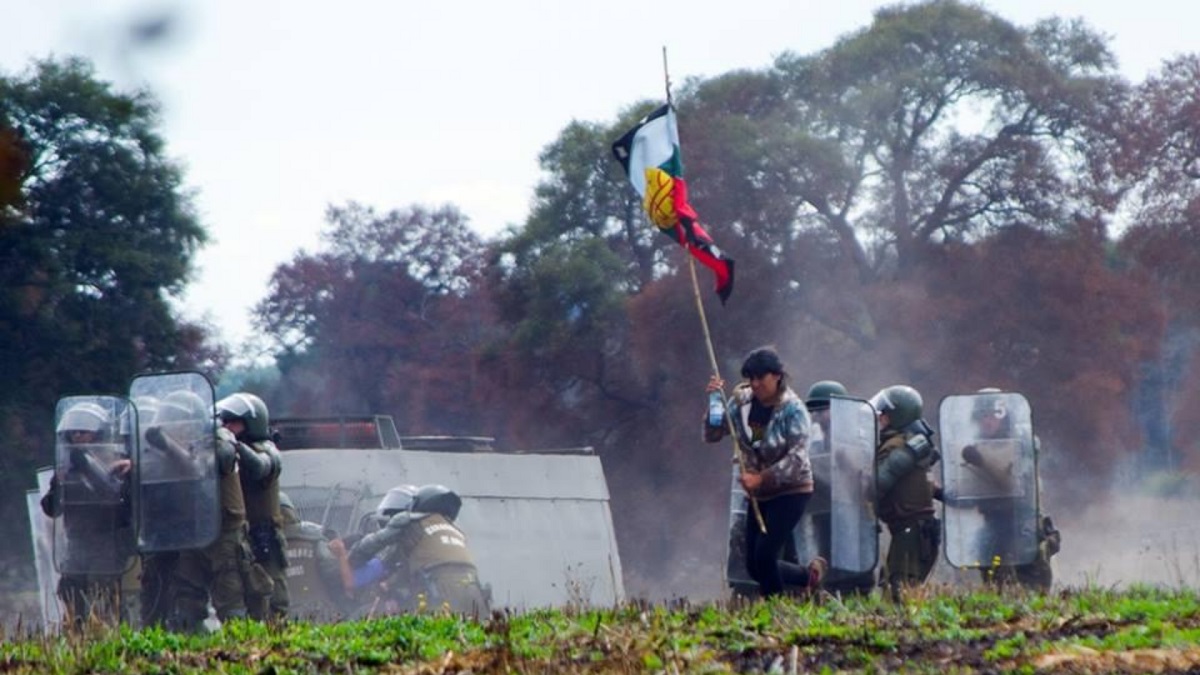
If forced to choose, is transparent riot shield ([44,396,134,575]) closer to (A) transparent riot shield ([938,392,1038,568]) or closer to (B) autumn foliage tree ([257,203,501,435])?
(A) transparent riot shield ([938,392,1038,568])

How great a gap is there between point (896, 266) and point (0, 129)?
28455mm

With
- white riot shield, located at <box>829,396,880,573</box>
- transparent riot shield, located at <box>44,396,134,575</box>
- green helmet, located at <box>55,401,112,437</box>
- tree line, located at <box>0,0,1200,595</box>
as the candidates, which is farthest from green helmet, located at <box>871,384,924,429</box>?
tree line, located at <box>0,0,1200,595</box>

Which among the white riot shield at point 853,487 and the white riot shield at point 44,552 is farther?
the white riot shield at point 44,552

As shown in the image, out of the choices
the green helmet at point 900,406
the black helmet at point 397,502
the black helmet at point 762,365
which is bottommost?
the black helmet at point 397,502

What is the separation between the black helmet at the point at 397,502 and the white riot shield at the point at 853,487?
4.62 m

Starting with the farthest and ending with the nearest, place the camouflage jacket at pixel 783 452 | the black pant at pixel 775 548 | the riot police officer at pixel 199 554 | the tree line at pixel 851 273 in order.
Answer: the tree line at pixel 851 273, the riot police officer at pixel 199 554, the black pant at pixel 775 548, the camouflage jacket at pixel 783 452

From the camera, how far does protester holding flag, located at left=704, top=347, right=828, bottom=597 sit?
12.0m

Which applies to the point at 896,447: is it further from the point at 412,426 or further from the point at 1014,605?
the point at 412,426

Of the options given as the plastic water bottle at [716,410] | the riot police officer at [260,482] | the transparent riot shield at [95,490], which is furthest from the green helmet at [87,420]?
the plastic water bottle at [716,410]

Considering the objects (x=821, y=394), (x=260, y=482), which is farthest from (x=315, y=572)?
(x=821, y=394)

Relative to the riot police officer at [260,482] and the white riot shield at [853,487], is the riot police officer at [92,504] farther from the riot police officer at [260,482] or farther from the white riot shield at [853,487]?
the white riot shield at [853,487]

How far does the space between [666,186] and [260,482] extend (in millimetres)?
3340

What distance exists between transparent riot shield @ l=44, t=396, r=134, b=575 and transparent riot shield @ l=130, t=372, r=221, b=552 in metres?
0.12

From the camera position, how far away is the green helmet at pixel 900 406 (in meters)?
14.3
